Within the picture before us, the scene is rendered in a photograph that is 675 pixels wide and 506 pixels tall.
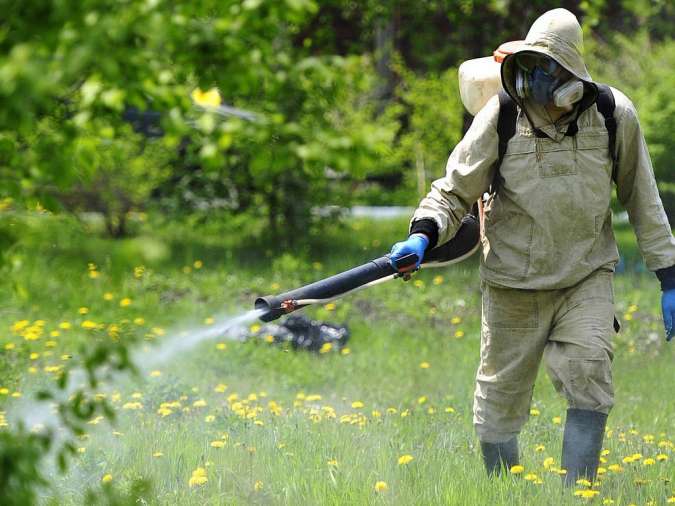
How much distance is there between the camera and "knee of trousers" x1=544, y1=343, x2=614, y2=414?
4035 millimetres

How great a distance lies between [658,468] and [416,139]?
8825mm

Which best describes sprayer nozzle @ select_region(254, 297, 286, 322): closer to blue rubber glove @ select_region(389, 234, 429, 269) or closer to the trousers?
blue rubber glove @ select_region(389, 234, 429, 269)

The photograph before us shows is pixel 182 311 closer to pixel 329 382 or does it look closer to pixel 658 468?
pixel 329 382

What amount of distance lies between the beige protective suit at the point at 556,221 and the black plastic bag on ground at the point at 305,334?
3.14 meters

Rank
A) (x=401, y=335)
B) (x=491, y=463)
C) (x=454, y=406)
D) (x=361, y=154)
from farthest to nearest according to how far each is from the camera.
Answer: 1. (x=401, y=335)
2. (x=454, y=406)
3. (x=491, y=463)
4. (x=361, y=154)

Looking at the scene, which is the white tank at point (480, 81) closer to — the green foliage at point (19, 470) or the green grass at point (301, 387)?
the green grass at point (301, 387)

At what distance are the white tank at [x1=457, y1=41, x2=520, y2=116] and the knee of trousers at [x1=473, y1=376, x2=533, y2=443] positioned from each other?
3.52ft

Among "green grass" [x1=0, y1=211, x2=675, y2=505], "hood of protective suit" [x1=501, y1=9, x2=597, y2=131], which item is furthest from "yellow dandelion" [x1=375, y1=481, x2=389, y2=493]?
"hood of protective suit" [x1=501, y1=9, x2=597, y2=131]

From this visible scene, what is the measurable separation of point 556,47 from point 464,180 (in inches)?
22.4

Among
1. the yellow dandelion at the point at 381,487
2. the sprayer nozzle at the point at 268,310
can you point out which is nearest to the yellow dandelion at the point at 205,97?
the sprayer nozzle at the point at 268,310

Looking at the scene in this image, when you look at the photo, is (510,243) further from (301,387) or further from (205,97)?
(301,387)

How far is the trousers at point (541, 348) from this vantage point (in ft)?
13.3

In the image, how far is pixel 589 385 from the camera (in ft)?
13.3

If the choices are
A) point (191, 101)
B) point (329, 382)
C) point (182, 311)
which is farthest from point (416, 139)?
point (191, 101)
